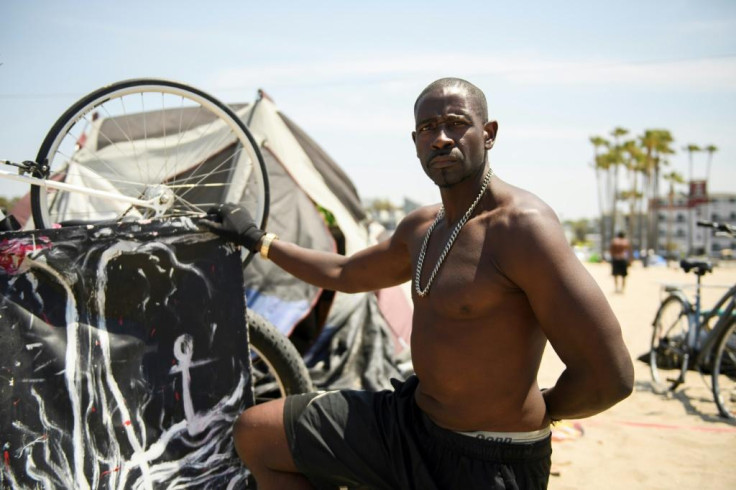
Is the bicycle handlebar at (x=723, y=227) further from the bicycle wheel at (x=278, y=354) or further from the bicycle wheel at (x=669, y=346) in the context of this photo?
the bicycle wheel at (x=278, y=354)

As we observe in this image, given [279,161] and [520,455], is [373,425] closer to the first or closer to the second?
[520,455]

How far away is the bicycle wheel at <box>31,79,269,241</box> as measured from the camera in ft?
9.31

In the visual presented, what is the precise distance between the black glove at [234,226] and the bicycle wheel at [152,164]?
205mm

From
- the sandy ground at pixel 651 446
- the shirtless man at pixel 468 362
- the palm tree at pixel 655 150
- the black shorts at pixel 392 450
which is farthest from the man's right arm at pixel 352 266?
the palm tree at pixel 655 150

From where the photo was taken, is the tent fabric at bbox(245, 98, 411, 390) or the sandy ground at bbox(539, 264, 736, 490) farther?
the tent fabric at bbox(245, 98, 411, 390)

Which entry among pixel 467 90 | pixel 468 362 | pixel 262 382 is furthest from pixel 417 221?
pixel 262 382

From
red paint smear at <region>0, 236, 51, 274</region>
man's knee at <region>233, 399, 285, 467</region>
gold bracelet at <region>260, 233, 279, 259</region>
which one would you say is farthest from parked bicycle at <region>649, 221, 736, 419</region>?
red paint smear at <region>0, 236, 51, 274</region>

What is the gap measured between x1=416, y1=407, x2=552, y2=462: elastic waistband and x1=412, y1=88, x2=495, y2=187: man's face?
0.86m

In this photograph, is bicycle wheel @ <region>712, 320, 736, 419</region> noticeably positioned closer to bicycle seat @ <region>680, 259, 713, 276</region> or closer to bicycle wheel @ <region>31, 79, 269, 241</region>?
bicycle seat @ <region>680, 259, 713, 276</region>

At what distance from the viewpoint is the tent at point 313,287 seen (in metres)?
4.86

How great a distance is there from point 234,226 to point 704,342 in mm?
4465

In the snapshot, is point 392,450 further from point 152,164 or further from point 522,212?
point 152,164

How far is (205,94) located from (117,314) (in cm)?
124

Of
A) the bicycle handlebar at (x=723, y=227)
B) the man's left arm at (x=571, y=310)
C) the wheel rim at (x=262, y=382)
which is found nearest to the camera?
the man's left arm at (x=571, y=310)
